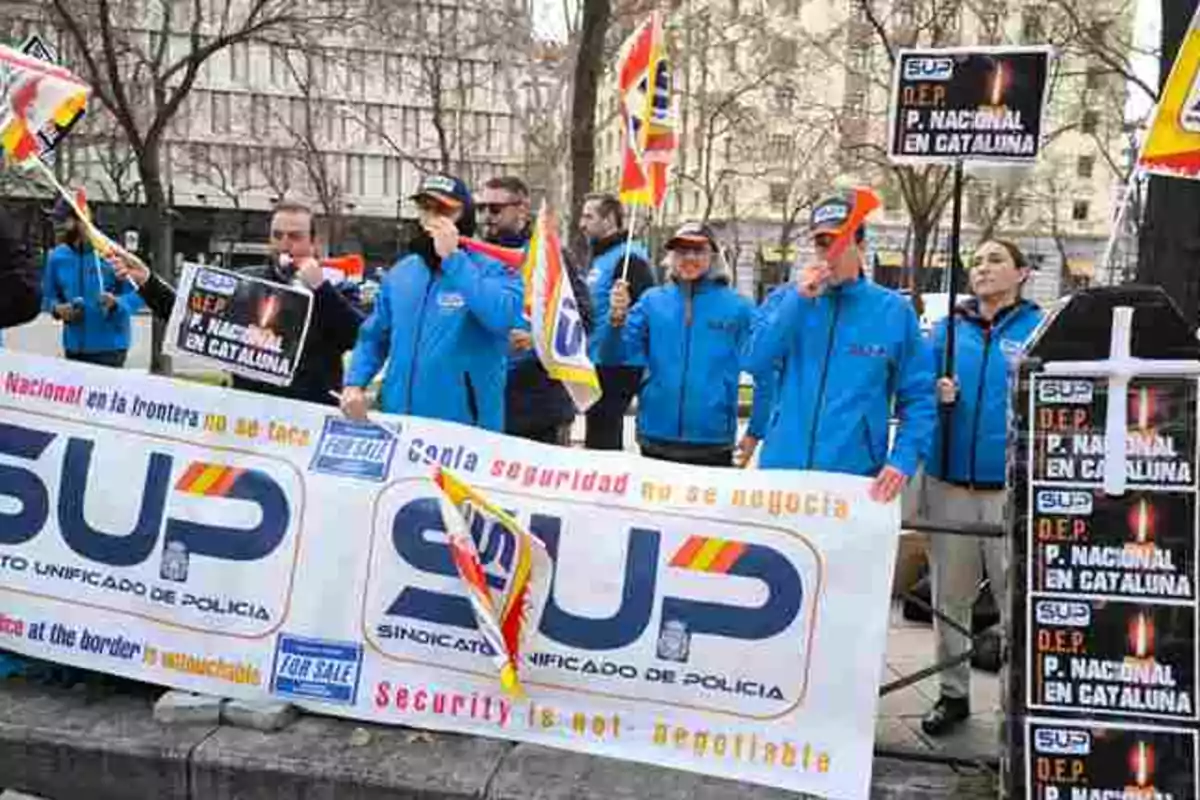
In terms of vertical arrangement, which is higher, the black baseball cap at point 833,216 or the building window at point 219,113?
the building window at point 219,113

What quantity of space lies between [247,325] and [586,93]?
641 cm

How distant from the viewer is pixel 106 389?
4309mm

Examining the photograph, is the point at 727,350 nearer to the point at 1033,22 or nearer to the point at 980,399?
the point at 980,399

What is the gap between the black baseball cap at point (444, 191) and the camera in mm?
4523

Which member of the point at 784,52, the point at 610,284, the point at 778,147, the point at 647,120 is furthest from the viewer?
the point at 778,147

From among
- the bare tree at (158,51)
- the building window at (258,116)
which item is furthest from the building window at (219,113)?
the bare tree at (158,51)

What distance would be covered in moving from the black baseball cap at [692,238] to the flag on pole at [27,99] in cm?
262

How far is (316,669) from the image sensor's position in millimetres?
4004

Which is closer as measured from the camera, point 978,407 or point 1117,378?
point 1117,378

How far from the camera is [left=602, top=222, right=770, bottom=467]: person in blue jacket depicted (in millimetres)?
5402

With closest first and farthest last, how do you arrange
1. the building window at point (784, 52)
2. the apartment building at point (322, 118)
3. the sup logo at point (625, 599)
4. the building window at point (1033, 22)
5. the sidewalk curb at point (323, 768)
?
the sidewalk curb at point (323, 768), the sup logo at point (625, 599), the apartment building at point (322, 118), the building window at point (1033, 22), the building window at point (784, 52)

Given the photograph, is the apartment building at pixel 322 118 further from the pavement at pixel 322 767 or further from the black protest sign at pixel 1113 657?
the black protest sign at pixel 1113 657

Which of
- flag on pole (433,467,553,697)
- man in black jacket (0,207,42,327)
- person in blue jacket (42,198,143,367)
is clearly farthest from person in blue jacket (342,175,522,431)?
person in blue jacket (42,198,143,367)

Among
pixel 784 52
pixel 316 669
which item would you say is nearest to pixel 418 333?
pixel 316 669
